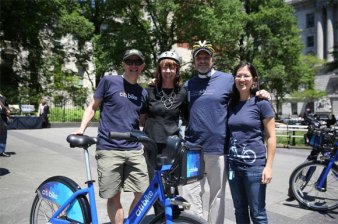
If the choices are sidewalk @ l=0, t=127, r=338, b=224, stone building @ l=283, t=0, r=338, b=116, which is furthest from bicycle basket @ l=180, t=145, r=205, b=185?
stone building @ l=283, t=0, r=338, b=116

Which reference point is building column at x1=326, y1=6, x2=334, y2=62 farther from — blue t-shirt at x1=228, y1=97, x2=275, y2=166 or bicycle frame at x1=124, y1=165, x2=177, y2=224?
bicycle frame at x1=124, y1=165, x2=177, y2=224

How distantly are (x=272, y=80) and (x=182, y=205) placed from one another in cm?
2933

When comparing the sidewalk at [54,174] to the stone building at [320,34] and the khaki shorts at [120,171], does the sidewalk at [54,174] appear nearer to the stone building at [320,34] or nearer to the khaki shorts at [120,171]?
the khaki shorts at [120,171]

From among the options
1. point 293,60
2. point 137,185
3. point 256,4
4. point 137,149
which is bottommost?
point 137,185

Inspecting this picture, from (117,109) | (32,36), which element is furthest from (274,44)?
(117,109)

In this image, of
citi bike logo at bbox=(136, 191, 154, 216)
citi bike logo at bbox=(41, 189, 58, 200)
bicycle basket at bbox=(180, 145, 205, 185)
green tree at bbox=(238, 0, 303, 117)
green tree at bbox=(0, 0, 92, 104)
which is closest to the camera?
bicycle basket at bbox=(180, 145, 205, 185)

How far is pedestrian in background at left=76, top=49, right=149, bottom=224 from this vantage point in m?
3.66

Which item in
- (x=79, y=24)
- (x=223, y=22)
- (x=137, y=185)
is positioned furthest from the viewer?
(x=79, y=24)

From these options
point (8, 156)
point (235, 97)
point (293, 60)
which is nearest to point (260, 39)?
point (293, 60)

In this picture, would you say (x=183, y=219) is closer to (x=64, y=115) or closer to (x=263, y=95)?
(x=263, y=95)

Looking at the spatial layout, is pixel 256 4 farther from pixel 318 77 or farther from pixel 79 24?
pixel 318 77

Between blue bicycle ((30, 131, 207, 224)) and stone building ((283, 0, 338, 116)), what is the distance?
203 ft

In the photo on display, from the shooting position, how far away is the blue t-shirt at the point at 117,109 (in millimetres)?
3721

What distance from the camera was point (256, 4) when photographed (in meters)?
32.2
